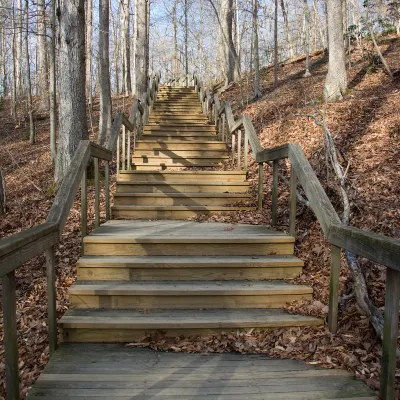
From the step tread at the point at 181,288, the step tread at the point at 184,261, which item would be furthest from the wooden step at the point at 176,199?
the step tread at the point at 181,288

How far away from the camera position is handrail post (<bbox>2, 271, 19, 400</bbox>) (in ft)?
6.82

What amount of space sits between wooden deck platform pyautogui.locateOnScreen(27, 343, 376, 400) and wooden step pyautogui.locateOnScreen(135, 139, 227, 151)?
18.0 ft

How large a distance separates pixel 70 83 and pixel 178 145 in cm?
255

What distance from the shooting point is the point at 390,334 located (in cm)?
220

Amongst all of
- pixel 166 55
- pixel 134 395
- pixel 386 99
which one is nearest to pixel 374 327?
pixel 134 395

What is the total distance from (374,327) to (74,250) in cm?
340

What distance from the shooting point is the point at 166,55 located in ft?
143

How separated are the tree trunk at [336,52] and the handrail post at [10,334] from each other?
9214mm

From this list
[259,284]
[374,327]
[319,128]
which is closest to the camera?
[374,327]

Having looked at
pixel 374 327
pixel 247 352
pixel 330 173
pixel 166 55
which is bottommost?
pixel 247 352

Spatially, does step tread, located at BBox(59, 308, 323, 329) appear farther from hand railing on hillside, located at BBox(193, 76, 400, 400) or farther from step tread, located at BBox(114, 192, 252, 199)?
step tread, located at BBox(114, 192, 252, 199)

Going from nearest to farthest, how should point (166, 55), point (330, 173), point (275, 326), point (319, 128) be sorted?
1. point (275, 326)
2. point (330, 173)
3. point (319, 128)
4. point (166, 55)

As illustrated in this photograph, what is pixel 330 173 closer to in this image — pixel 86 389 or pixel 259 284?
pixel 259 284

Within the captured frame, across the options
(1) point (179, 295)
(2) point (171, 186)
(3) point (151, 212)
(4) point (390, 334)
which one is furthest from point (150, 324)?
(2) point (171, 186)
